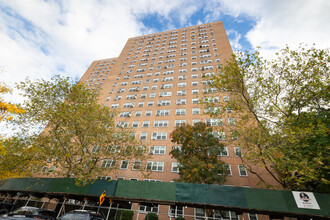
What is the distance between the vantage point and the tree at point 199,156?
1644cm

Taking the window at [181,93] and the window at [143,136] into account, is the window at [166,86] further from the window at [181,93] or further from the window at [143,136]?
the window at [143,136]

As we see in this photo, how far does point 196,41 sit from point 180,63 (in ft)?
→ 35.7

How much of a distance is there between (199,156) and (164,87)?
70.7ft

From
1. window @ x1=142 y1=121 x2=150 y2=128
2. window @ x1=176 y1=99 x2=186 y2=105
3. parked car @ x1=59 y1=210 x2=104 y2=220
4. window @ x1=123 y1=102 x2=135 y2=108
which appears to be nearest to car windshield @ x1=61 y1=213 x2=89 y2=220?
parked car @ x1=59 y1=210 x2=104 y2=220

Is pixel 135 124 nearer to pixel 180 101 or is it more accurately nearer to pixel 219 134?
pixel 180 101

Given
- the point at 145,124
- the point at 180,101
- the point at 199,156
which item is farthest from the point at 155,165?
the point at 180,101

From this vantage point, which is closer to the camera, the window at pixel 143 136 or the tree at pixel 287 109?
the tree at pixel 287 109

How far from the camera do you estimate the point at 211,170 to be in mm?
16719

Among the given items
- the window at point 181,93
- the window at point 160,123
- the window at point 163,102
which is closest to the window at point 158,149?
the window at point 160,123

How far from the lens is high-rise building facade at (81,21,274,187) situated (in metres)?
24.7

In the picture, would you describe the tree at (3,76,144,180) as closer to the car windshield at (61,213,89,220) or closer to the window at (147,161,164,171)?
the car windshield at (61,213,89,220)

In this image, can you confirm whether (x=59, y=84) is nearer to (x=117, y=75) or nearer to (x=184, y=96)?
(x=184, y=96)

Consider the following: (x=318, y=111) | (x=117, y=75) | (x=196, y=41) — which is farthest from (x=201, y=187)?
(x=196, y=41)

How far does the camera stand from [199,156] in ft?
58.6
